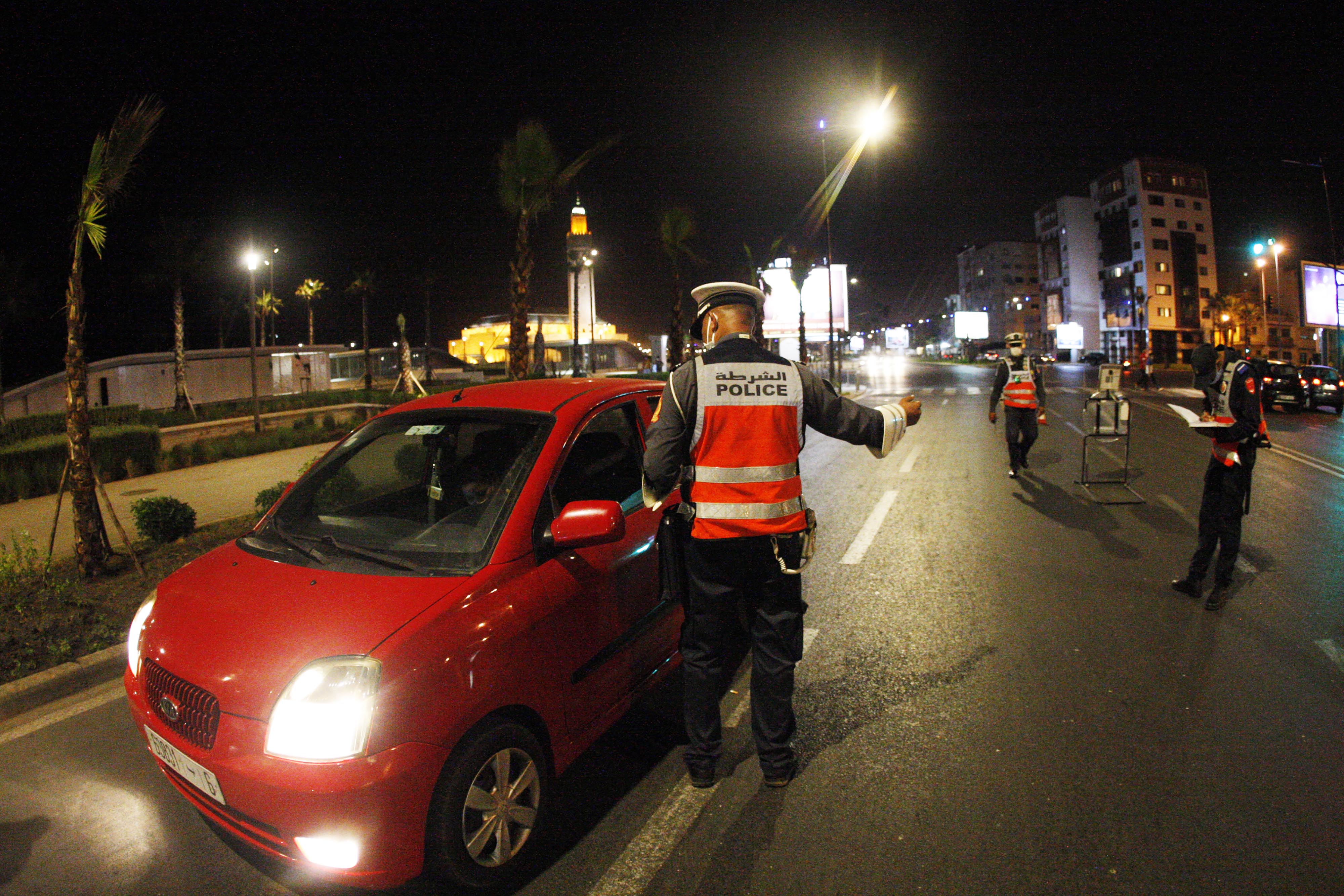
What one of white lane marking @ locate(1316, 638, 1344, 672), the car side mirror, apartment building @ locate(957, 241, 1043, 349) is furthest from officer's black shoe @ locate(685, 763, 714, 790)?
apartment building @ locate(957, 241, 1043, 349)

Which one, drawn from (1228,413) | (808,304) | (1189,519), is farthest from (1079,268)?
(1228,413)

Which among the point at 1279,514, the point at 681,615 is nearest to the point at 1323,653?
the point at 681,615

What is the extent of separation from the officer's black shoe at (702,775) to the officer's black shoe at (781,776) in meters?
0.23

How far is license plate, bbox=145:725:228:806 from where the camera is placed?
2.47 meters

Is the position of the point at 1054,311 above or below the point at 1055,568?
above

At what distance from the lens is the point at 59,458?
1249 centimetres

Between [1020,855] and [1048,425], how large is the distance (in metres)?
→ 17.8

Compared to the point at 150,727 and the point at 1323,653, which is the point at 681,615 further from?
the point at 1323,653

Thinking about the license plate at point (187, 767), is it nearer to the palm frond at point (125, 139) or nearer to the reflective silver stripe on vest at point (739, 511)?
the reflective silver stripe on vest at point (739, 511)

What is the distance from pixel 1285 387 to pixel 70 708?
88.5ft

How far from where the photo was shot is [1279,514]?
27.0 feet

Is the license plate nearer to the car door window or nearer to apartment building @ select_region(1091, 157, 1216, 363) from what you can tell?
the car door window

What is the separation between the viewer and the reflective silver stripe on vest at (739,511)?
3100 millimetres

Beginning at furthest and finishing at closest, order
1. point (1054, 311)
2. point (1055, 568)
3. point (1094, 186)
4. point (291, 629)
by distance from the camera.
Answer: point (1054, 311) → point (1094, 186) → point (1055, 568) → point (291, 629)
